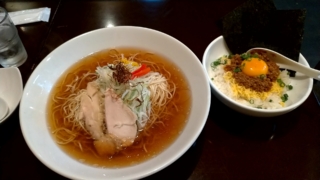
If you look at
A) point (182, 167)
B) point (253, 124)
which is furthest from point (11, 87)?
point (253, 124)

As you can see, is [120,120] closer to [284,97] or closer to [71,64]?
[71,64]

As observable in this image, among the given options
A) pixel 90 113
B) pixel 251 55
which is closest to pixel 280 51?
pixel 251 55

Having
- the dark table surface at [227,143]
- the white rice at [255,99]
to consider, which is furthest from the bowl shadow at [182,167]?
the white rice at [255,99]

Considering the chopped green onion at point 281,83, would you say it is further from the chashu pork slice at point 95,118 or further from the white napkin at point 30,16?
the white napkin at point 30,16

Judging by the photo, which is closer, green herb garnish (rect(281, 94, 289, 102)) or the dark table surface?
the dark table surface

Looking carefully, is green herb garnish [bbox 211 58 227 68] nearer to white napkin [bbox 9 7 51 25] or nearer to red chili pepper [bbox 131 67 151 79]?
red chili pepper [bbox 131 67 151 79]

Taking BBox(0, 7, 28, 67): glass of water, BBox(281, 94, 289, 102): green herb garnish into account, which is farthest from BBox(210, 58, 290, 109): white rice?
BBox(0, 7, 28, 67): glass of water

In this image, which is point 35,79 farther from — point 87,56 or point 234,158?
point 234,158
